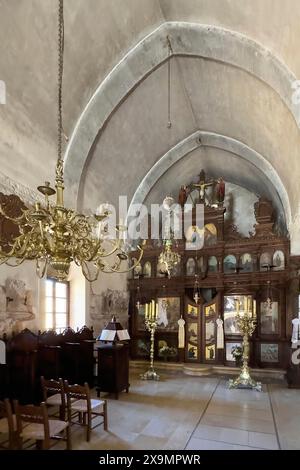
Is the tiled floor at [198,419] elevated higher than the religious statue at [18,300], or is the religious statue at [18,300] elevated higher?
the religious statue at [18,300]

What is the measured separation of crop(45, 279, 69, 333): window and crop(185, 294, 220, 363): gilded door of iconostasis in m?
3.72

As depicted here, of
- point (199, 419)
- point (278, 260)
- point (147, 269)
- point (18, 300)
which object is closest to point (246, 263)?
point (278, 260)

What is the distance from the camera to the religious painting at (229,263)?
10141mm

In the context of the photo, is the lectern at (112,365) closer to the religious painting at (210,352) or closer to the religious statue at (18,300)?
the religious statue at (18,300)

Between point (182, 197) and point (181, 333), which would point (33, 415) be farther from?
point (182, 197)

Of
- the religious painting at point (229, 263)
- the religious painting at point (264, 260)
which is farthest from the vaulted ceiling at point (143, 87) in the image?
the religious painting at point (229, 263)

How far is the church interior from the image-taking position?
4.86 metres

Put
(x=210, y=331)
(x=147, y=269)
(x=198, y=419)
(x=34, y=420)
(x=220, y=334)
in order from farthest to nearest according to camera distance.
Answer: (x=147, y=269), (x=210, y=331), (x=220, y=334), (x=198, y=419), (x=34, y=420)

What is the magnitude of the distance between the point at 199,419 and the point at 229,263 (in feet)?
17.4

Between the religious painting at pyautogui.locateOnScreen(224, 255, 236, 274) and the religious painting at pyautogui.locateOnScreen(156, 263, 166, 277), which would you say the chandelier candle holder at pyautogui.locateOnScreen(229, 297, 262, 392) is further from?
the religious painting at pyautogui.locateOnScreen(156, 263, 166, 277)

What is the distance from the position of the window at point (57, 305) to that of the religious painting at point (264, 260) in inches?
212

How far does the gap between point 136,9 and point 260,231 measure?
643cm

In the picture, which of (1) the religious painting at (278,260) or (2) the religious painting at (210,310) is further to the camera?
(2) the religious painting at (210,310)

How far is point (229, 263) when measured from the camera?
402 inches
